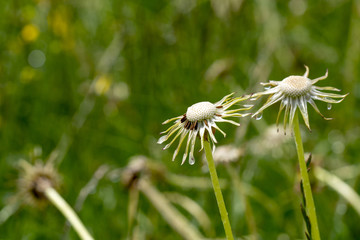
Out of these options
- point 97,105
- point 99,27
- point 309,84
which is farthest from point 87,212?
point 99,27

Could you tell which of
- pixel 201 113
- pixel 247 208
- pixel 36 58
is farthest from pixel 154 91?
pixel 201 113

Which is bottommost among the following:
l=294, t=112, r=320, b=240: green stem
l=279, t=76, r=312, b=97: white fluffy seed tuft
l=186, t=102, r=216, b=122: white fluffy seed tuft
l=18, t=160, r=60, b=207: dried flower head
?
l=294, t=112, r=320, b=240: green stem

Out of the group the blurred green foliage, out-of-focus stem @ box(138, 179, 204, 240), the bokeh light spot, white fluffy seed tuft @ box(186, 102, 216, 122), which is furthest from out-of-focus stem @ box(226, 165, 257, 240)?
the bokeh light spot

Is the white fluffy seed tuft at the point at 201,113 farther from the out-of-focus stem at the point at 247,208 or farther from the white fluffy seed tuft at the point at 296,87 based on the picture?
the out-of-focus stem at the point at 247,208

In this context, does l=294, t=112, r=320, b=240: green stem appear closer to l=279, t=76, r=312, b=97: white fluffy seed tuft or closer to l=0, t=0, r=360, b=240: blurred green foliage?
l=279, t=76, r=312, b=97: white fluffy seed tuft

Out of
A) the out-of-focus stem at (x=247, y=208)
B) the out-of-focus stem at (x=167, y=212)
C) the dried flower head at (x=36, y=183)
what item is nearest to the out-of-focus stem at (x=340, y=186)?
the out-of-focus stem at (x=247, y=208)

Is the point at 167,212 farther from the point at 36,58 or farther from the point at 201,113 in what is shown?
the point at 36,58
